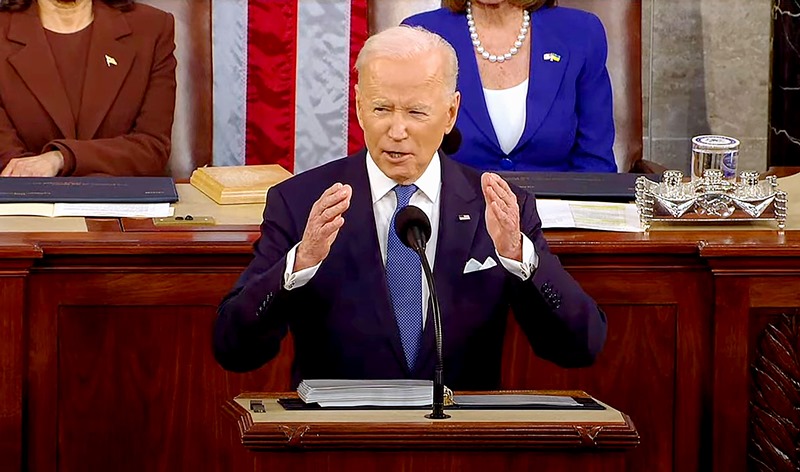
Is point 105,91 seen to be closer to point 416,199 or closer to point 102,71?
point 102,71

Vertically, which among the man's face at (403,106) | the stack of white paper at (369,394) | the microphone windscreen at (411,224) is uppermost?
the man's face at (403,106)

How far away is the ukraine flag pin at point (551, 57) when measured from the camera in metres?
4.42

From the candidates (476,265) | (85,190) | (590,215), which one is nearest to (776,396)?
(590,215)

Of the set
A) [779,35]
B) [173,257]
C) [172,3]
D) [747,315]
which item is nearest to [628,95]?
[779,35]

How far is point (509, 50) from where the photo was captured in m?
4.47

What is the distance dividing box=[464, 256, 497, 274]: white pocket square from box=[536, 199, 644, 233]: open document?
1.80 ft

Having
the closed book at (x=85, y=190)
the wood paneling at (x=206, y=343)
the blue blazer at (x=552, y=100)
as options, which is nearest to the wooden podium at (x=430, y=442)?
the wood paneling at (x=206, y=343)

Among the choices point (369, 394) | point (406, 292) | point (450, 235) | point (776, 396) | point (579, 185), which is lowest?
point (776, 396)

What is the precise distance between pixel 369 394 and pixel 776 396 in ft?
3.97

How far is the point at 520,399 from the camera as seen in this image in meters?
2.44

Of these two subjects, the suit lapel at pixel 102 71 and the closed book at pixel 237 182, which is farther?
the suit lapel at pixel 102 71

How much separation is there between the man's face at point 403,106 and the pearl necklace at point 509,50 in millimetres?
1587

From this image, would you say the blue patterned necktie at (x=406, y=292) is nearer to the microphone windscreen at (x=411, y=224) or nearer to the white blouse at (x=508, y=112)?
the microphone windscreen at (x=411, y=224)

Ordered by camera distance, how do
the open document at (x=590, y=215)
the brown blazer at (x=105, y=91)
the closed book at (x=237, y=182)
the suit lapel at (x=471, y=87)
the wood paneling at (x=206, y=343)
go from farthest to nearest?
the brown blazer at (x=105, y=91), the suit lapel at (x=471, y=87), the closed book at (x=237, y=182), the open document at (x=590, y=215), the wood paneling at (x=206, y=343)
